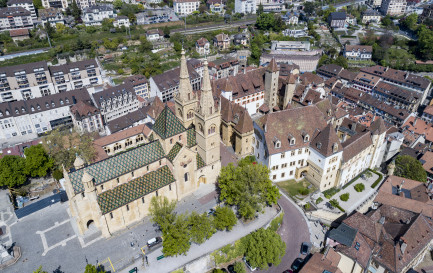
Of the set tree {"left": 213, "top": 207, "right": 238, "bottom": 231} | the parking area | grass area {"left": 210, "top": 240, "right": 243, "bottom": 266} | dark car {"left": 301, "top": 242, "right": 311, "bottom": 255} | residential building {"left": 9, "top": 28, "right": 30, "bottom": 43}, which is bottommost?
dark car {"left": 301, "top": 242, "right": 311, "bottom": 255}

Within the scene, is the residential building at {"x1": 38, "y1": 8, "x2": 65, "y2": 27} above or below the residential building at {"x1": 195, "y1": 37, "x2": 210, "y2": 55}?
above

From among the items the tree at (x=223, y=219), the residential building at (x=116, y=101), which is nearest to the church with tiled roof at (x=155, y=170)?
the tree at (x=223, y=219)

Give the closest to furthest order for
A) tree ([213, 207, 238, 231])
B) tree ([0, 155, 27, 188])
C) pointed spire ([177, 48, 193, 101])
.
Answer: tree ([213, 207, 238, 231]), pointed spire ([177, 48, 193, 101]), tree ([0, 155, 27, 188])

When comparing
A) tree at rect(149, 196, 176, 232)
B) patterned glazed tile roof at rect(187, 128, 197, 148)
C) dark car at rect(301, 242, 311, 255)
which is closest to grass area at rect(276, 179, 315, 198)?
dark car at rect(301, 242, 311, 255)

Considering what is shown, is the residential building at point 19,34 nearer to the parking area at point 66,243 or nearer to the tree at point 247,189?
the parking area at point 66,243

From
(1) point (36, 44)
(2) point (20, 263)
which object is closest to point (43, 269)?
(2) point (20, 263)

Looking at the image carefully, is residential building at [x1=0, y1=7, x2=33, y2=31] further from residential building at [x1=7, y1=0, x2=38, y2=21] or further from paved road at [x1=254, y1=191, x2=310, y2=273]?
paved road at [x1=254, y1=191, x2=310, y2=273]

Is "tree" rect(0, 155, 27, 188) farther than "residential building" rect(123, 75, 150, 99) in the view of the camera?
No
